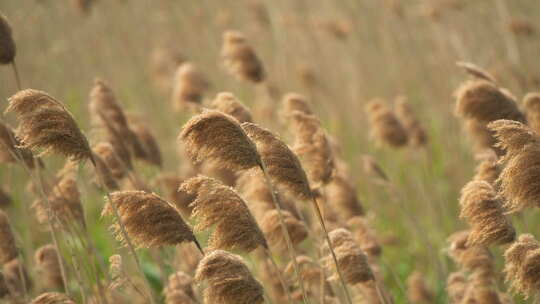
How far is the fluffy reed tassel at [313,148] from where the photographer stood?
271 centimetres

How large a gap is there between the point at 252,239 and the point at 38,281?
1982mm

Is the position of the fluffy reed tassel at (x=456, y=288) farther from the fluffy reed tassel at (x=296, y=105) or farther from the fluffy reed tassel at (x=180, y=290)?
the fluffy reed tassel at (x=180, y=290)

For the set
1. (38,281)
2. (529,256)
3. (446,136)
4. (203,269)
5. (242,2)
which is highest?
(242,2)

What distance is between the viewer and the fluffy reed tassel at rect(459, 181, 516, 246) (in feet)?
7.09

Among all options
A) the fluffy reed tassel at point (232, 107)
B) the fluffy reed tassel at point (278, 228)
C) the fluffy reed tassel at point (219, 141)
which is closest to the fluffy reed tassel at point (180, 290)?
the fluffy reed tassel at point (278, 228)

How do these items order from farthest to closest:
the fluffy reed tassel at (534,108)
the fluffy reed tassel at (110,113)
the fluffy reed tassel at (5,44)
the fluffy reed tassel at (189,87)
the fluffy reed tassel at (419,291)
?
the fluffy reed tassel at (189,87)
the fluffy reed tassel at (419,291)
the fluffy reed tassel at (110,113)
the fluffy reed tassel at (534,108)
the fluffy reed tassel at (5,44)

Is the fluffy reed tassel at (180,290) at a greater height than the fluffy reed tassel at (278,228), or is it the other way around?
the fluffy reed tassel at (278,228)

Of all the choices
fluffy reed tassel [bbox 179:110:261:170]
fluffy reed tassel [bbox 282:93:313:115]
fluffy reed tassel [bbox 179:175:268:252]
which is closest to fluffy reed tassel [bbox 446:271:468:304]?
fluffy reed tassel [bbox 282:93:313:115]

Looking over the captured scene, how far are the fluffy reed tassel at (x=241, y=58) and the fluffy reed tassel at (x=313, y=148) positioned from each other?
710mm

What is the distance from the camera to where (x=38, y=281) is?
3.64 m

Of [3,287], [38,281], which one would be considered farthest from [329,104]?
[3,287]

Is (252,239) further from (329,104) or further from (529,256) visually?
(329,104)

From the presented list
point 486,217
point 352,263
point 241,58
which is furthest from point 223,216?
point 241,58

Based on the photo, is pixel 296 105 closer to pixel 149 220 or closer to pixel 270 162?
pixel 270 162
